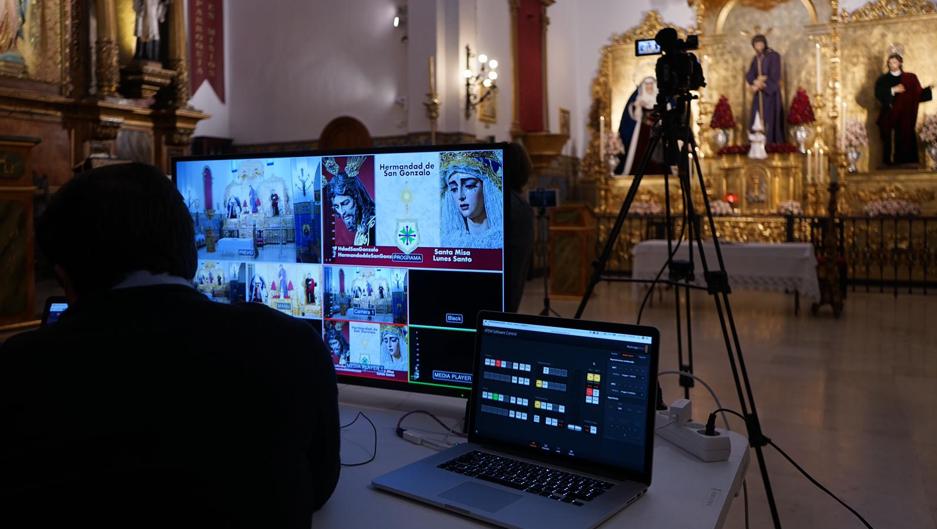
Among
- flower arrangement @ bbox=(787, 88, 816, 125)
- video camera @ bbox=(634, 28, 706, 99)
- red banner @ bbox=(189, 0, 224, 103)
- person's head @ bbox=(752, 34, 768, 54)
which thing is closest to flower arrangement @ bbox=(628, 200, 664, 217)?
flower arrangement @ bbox=(787, 88, 816, 125)

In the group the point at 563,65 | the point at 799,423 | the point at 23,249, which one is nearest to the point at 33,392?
the point at 799,423

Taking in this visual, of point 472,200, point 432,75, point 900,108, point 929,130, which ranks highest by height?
point 432,75

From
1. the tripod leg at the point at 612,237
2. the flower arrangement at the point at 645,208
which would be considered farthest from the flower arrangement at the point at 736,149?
the tripod leg at the point at 612,237

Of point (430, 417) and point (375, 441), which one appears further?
point (430, 417)

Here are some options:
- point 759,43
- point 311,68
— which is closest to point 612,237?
point 311,68

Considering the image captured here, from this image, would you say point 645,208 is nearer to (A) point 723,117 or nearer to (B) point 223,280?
(A) point 723,117

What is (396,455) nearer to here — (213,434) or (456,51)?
(213,434)

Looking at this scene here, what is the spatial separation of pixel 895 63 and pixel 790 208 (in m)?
2.42

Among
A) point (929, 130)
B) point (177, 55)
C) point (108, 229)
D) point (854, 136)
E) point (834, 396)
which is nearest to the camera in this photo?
point (108, 229)

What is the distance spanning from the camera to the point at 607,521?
4.21 ft

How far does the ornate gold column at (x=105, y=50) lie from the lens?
7.92 meters

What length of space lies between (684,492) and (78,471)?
99 centimetres

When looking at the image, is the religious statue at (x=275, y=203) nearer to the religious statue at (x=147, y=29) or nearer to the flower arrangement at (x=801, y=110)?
the religious statue at (x=147, y=29)

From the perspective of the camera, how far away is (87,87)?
26.1ft
